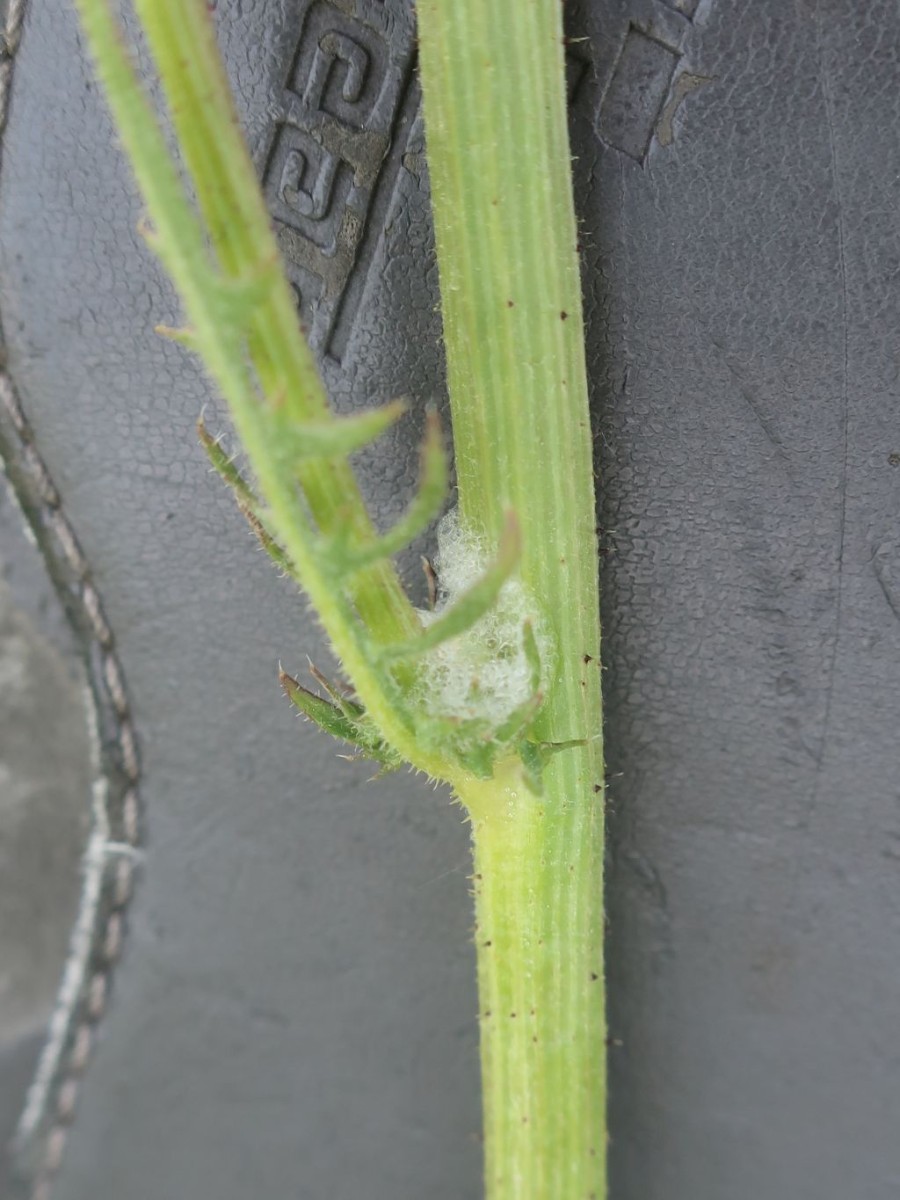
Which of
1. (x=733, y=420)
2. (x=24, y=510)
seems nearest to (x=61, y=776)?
(x=24, y=510)

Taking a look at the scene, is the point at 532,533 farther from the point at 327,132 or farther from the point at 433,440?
the point at 327,132

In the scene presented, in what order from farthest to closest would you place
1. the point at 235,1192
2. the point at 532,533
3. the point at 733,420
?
the point at 235,1192 < the point at 733,420 < the point at 532,533

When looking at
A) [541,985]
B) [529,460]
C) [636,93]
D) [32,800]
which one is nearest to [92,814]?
[32,800]

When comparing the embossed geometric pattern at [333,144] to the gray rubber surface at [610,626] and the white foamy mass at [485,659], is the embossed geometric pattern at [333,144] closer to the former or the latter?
the gray rubber surface at [610,626]

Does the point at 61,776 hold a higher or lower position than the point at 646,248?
lower

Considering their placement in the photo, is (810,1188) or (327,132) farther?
(810,1188)

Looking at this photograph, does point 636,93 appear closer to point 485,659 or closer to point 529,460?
point 529,460
